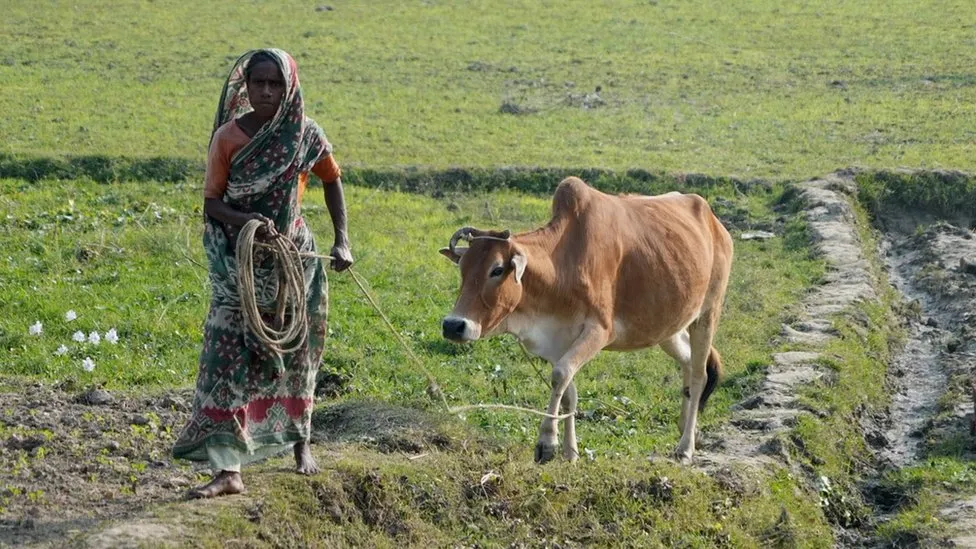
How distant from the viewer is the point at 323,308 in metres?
6.71

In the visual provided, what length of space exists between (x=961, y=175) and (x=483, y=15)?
47.2 feet

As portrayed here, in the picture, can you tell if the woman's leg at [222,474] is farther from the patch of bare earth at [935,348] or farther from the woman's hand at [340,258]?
the patch of bare earth at [935,348]

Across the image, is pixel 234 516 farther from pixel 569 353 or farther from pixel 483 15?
pixel 483 15

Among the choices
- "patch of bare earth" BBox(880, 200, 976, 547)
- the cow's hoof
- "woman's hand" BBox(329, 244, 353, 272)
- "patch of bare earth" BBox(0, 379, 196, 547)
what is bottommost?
"patch of bare earth" BBox(880, 200, 976, 547)

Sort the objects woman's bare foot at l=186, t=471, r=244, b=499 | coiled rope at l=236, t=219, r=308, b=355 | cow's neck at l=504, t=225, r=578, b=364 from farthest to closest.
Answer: cow's neck at l=504, t=225, r=578, b=364
woman's bare foot at l=186, t=471, r=244, b=499
coiled rope at l=236, t=219, r=308, b=355

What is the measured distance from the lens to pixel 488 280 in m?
7.53

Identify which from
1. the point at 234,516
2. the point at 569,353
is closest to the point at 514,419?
the point at 569,353

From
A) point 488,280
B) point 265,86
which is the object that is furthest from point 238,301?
point 488,280

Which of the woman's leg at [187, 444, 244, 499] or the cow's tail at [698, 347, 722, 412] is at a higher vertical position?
the woman's leg at [187, 444, 244, 499]

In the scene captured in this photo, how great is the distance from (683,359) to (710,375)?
199mm

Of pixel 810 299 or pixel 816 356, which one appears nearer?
pixel 816 356

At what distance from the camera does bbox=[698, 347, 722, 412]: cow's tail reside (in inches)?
362

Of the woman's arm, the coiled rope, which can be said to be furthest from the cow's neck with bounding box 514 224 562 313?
the coiled rope

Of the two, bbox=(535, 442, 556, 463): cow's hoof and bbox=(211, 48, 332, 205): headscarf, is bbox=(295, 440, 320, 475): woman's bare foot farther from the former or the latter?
bbox=(535, 442, 556, 463): cow's hoof
